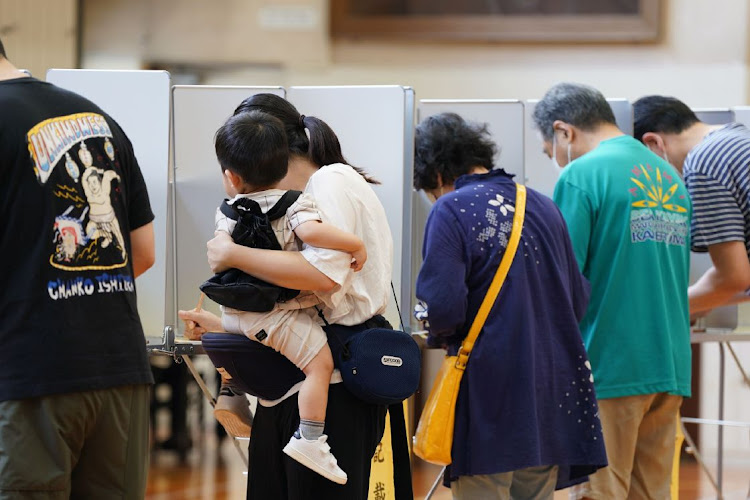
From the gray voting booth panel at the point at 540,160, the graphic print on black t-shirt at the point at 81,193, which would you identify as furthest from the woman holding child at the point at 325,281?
the gray voting booth panel at the point at 540,160

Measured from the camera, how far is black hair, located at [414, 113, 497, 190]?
2699 millimetres

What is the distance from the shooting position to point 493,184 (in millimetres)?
2484

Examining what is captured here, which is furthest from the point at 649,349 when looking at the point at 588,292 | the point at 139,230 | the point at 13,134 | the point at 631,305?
the point at 13,134

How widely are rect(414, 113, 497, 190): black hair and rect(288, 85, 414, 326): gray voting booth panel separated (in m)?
0.04

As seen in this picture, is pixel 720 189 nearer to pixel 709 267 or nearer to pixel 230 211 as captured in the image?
pixel 709 267

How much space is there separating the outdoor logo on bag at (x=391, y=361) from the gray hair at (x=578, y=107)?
1.23 meters

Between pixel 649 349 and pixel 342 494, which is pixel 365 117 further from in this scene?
pixel 342 494

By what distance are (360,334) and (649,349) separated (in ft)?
3.50

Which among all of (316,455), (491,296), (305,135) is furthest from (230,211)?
(491,296)

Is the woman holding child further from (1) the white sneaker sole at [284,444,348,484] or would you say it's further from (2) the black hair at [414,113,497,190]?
(2) the black hair at [414,113,497,190]

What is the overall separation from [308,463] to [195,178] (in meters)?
1.18

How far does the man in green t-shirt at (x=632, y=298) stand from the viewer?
2.77 meters

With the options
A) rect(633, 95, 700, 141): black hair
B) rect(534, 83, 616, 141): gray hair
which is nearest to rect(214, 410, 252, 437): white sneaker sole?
rect(534, 83, 616, 141): gray hair

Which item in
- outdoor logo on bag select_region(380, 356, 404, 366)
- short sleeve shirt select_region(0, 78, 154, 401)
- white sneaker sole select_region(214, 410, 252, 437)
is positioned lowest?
white sneaker sole select_region(214, 410, 252, 437)
